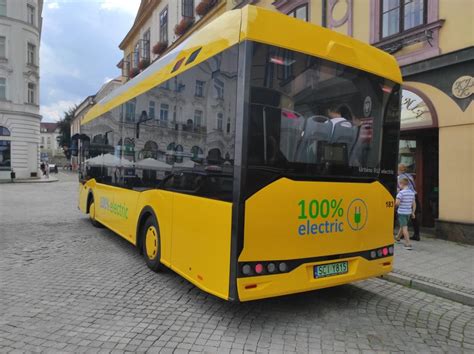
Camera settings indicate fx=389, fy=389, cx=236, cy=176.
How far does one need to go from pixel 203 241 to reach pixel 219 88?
66.5 inches

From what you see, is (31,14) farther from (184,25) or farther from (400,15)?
(400,15)

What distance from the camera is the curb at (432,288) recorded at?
17.0 feet

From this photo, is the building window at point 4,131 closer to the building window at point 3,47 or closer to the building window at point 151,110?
the building window at point 3,47

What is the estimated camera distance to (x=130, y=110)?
711 centimetres

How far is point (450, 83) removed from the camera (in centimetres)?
877

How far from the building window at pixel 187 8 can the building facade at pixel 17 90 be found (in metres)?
23.3

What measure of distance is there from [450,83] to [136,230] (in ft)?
24.6

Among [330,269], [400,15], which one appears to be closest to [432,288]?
[330,269]

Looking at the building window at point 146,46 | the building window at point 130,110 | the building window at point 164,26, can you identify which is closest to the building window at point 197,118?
the building window at point 130,110

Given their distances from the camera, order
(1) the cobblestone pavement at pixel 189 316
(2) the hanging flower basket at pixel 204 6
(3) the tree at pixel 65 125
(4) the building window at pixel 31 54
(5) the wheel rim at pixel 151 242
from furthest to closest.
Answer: (3) the tree at pixel 65 125
(4) the building window at pixel 31 54
(2) the hanging flower basket at pixel 204 6
(5) the wheel rim at pixel 151 242
(1) the cobblestone pavement at pixel 189 316

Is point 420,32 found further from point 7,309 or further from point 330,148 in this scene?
point 7,309

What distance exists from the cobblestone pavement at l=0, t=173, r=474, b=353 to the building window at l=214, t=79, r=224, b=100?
2446 millimetres

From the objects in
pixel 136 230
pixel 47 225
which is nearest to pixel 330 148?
pixel 136 230

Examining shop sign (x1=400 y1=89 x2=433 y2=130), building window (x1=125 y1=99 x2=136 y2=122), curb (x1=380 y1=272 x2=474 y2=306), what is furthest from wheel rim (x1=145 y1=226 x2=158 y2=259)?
shop sign (x1=400 y1=89 x2=433 y2=130)
